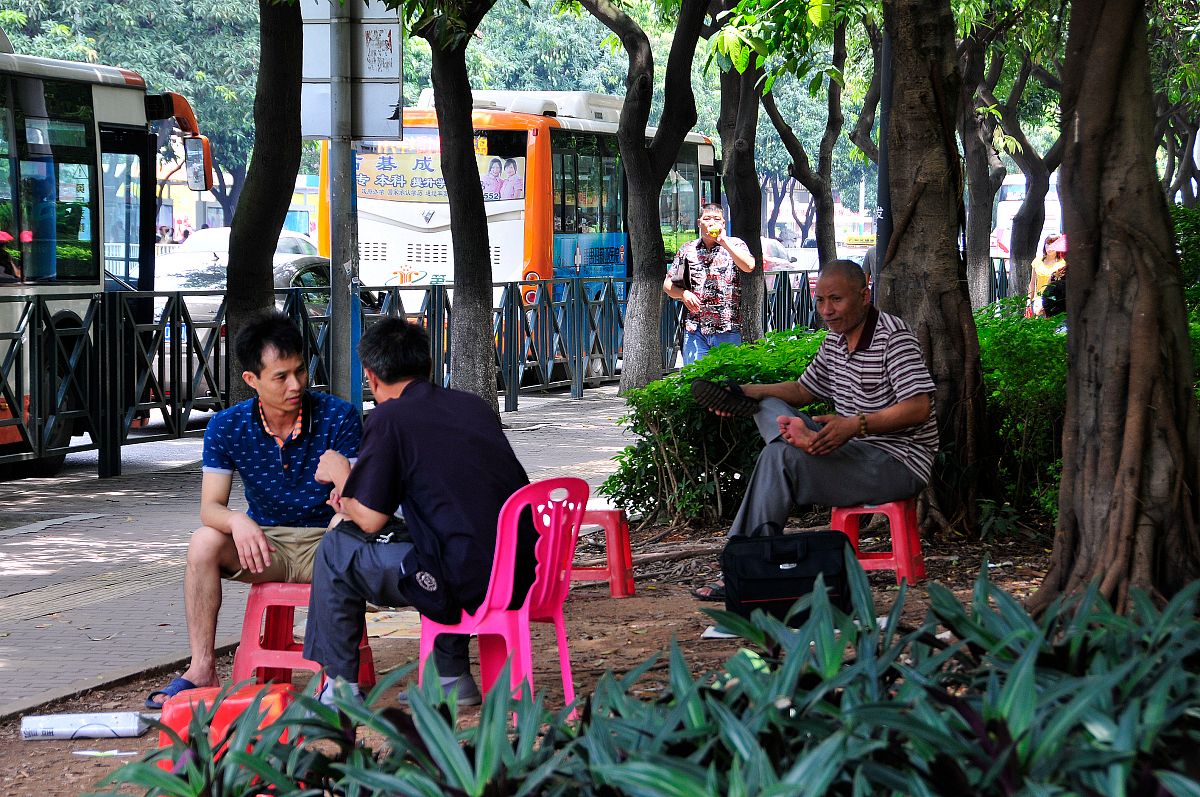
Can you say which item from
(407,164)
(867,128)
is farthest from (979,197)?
(407,164)

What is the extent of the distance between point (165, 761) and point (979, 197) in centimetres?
2128

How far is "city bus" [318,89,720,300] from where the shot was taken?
16453mm

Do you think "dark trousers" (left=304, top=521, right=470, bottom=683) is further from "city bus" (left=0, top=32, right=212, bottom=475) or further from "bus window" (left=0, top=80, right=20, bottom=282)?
"bus window" (left=0, top=80, right=20, bottom=282)

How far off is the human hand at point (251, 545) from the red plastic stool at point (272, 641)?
110mm

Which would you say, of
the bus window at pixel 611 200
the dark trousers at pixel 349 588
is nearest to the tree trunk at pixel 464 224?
the bus window at pixel 611 200

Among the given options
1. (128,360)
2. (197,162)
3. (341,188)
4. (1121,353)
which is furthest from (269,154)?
(1121,353)

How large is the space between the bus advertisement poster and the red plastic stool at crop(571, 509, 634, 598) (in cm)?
1093

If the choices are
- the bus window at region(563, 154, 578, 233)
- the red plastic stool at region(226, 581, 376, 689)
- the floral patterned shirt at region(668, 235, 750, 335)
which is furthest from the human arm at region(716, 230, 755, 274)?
the red plastic stool at region(226, 581, 376, 689)

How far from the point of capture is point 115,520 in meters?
8.23

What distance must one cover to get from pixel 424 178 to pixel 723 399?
11682mm

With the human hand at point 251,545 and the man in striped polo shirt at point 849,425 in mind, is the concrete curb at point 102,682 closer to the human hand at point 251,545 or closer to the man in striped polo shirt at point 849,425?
the human hand at point 251,545

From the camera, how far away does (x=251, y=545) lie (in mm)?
4309

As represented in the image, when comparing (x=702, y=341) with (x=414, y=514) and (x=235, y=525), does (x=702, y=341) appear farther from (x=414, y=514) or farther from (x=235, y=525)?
(x=414, y=514)

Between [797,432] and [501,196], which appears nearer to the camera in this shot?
[797,432]
